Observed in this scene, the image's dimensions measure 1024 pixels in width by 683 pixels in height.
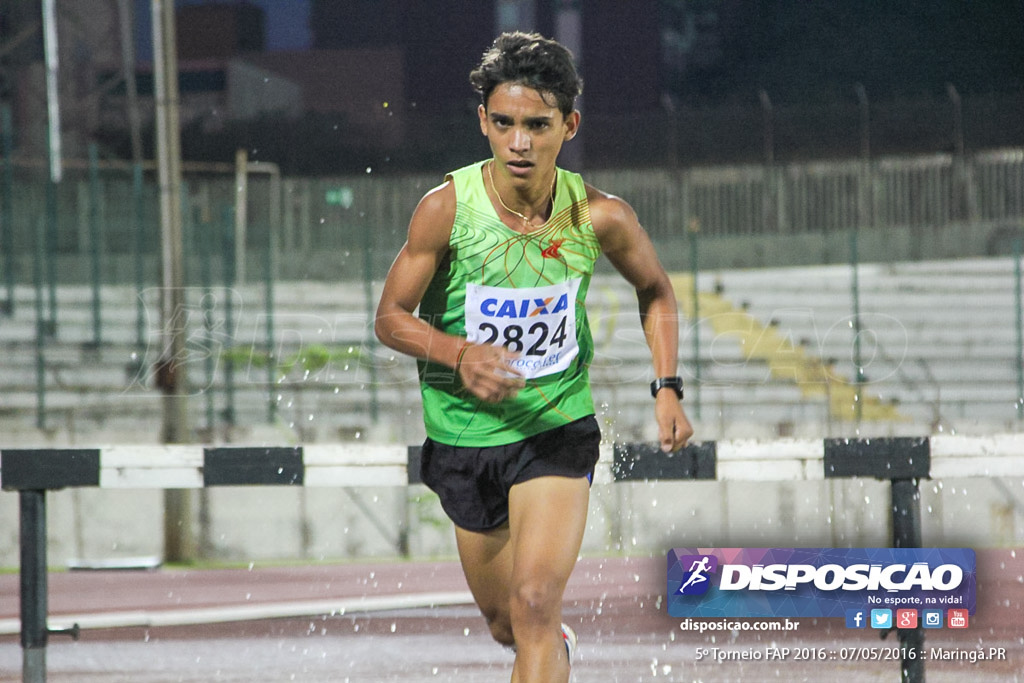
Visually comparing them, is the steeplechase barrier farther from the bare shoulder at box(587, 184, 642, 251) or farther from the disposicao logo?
the bare shoulder at box(587, 184, 642, 251)

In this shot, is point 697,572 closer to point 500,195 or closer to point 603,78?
point 500,195

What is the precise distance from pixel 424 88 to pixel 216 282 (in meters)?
23.4

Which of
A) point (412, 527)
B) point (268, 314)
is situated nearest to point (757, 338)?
point (268, 314)

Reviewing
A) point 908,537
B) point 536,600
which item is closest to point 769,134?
point 908,537

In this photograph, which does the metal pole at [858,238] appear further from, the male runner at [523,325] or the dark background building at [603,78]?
the male runner at [523,325]

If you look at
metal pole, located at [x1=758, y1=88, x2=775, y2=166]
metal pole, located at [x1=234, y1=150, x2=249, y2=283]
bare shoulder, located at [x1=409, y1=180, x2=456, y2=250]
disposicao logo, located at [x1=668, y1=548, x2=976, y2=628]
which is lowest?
disposicao logo, located at [x1=668, y1=548, x2=976, y2=628]

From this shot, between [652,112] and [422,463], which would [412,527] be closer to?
[422,463]

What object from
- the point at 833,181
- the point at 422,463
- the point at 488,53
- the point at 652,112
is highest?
the point at 652,112

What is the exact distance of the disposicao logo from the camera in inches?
194

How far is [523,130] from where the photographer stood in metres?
4.23

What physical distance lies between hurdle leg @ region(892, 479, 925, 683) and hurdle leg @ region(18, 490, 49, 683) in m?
3.07

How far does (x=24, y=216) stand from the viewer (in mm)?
18859

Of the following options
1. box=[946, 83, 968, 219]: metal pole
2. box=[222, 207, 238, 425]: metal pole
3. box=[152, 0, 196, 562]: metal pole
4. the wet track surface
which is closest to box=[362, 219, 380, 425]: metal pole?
box=[222, 207, 238, 425]: metal pole

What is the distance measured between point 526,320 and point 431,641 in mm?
3307
